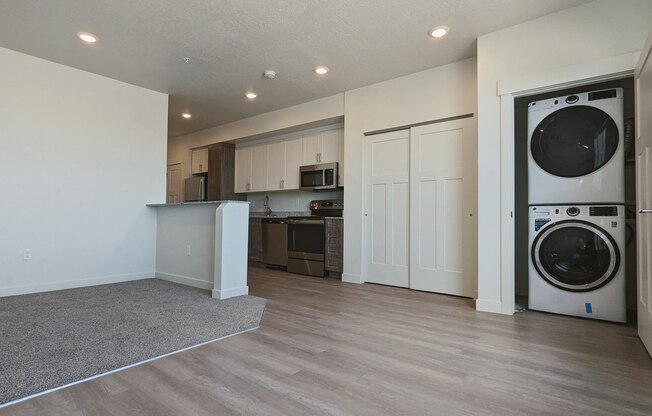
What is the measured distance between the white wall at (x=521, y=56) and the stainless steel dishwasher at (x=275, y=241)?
3.03m

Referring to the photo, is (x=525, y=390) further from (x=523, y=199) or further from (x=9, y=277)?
(x=9, y=277)

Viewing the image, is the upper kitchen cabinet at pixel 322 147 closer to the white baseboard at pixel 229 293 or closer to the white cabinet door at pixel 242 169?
the white cabinet door at pixel 242 169

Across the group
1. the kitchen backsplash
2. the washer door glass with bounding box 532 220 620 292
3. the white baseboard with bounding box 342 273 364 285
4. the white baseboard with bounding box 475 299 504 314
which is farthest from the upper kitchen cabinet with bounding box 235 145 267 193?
the washer door glass with bounding box 532 220 620 292

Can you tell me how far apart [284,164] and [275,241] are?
131 centimetres

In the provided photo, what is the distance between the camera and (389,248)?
4.24 m

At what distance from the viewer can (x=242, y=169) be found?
641cm

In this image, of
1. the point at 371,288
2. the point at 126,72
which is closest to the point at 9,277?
the point at 126,72

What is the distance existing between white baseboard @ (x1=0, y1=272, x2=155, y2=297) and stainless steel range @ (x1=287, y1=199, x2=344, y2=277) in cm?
201

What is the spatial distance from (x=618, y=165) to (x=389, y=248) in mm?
2338

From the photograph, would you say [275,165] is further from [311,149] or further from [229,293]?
[229,293]

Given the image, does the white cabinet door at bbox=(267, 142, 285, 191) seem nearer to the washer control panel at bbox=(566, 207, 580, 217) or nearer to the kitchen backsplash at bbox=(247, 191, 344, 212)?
the kitchen backsplash at bbox=(247, 191, 344, 212)

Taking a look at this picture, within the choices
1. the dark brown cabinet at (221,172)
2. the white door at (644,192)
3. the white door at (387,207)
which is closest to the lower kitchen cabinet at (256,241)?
the dark brown cabinet at (221,172)

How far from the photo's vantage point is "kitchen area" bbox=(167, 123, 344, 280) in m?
4.94

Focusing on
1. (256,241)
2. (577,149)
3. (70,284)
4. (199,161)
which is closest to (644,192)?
(577,149)
